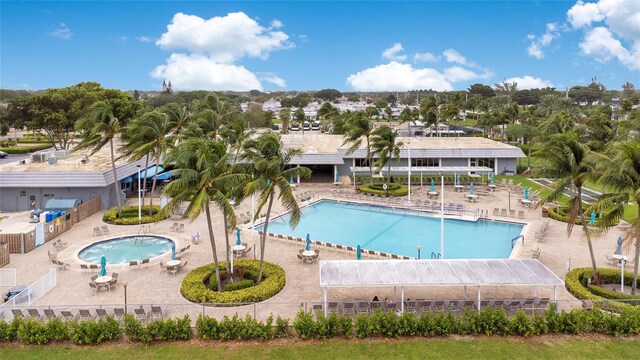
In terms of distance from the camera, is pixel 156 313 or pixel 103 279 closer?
pixel 156 313

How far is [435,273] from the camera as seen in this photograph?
19.4m

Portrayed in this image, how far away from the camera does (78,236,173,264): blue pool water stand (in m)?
26.9

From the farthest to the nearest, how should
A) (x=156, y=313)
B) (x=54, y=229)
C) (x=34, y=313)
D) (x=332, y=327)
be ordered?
(x=54, y=229), (x=156, y=313), (x=34, y=313), (x=332, y=327)

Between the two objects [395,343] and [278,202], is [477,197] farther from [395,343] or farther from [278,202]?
[395,343]

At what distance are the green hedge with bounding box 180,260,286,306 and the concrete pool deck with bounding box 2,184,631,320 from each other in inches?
14.9

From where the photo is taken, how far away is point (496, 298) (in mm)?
20469

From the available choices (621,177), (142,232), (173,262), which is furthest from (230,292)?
(621,177)

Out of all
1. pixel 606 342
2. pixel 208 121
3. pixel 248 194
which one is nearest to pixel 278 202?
pixel 208 121

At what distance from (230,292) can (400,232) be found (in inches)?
673

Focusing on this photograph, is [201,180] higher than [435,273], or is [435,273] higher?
[201,180]

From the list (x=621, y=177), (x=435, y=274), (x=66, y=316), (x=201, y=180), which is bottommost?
(x=66, y=316)

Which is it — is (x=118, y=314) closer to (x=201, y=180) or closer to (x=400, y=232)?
(x=201, y=180)

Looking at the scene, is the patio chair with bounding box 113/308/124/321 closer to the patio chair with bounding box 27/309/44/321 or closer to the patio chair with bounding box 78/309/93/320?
the patio chair with bounding box 78/309/93/320

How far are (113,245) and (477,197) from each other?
30.6 m
